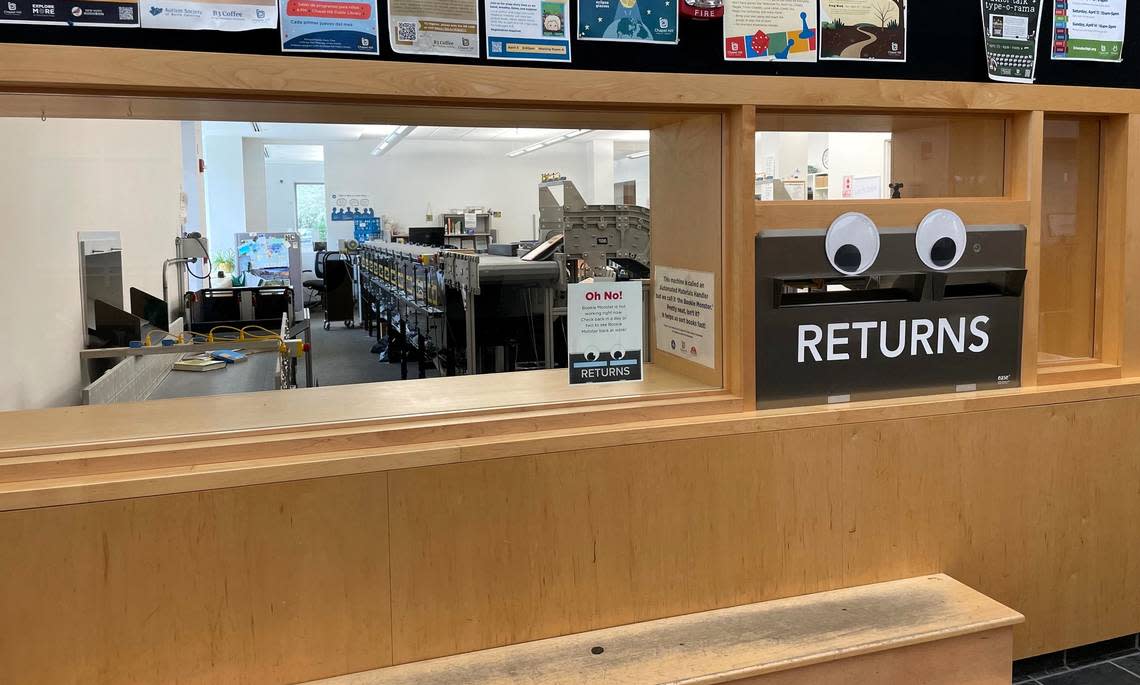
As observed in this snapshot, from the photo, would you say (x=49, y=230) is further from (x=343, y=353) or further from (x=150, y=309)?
(x=343, y=353)

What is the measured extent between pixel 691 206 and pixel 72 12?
1522 millimetres

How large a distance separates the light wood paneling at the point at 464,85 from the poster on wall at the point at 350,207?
534 inches

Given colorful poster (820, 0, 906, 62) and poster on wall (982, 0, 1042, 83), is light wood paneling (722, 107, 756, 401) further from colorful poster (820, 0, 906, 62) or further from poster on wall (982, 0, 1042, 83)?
poster on wall (982, 0, 1042, 83)

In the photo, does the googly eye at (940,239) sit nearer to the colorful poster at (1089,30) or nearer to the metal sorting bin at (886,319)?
the metal sorting bin at (886,319)

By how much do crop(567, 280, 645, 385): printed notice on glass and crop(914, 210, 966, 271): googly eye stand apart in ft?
2.63

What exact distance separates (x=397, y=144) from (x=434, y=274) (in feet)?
26.6

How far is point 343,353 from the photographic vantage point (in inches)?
226

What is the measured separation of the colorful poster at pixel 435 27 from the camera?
1.93 meters

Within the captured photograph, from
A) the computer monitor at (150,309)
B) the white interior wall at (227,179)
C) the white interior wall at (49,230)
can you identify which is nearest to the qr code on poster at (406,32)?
the white interior wall at (49,230)

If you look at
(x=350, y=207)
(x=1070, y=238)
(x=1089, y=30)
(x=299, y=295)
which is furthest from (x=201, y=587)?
(x=350, y=207)

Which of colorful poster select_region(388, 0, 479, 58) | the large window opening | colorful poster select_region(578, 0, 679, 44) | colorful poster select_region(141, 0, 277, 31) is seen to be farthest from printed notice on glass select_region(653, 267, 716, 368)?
colorful poster select_region(141, 0, 277, 31)

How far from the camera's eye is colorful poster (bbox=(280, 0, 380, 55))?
1851 mm

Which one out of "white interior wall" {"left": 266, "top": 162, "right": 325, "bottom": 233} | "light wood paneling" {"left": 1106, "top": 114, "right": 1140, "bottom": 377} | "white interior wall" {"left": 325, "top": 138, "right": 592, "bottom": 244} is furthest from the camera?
"white interior wall" {"left": 266, "top": 162, "right": 325, "bottom": 233}

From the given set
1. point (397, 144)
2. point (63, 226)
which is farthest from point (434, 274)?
point (397, 144)
